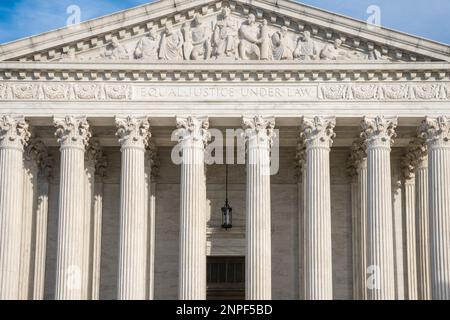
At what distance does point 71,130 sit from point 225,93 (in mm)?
7223

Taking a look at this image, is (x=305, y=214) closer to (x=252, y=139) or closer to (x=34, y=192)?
(x=252, y=139)

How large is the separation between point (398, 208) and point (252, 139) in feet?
32.0

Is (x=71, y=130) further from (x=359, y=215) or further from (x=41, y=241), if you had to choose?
(x=359, y=215)

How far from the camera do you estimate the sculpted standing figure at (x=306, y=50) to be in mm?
50531

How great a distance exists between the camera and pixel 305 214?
5028 centimetres

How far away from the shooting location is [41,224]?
54062mm

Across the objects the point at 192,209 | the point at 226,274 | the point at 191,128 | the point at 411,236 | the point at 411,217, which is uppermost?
the point at 191,128

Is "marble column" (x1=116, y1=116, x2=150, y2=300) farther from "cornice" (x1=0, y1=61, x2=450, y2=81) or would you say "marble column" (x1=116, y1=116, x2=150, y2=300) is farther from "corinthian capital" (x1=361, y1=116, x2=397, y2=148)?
"corinthian capital" (x1=361, y1=116, x2=397, y2=148)

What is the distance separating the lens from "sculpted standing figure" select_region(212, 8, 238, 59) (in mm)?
50531

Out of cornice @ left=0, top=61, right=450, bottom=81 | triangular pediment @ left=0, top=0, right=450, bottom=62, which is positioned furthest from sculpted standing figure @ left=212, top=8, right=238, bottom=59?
cornice @ left=0, top=61, right=450, bottom=81

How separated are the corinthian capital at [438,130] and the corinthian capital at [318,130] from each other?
4.30 m

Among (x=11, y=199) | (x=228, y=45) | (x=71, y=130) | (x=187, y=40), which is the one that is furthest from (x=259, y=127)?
(x=11, y=199)

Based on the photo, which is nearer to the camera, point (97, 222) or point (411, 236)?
point (97, 222)

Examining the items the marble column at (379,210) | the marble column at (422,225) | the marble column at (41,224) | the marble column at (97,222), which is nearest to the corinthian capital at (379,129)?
the marble column at (379,210)
